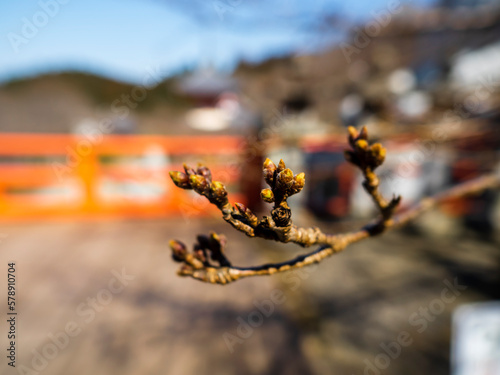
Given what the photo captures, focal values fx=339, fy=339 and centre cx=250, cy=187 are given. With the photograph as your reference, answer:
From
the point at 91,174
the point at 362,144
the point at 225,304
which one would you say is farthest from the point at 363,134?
the point at 91,174

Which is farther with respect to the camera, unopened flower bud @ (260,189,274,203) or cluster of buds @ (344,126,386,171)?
cluster of buds @ (344,126,386,171)

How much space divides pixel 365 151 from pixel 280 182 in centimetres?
34

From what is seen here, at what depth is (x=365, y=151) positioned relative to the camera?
2.47 feet

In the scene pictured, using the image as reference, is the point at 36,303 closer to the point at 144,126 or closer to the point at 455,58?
the point at 455,58

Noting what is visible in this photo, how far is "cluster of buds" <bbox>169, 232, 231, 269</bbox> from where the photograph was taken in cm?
73

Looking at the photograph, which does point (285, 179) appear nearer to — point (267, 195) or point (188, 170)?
point (267, 195)

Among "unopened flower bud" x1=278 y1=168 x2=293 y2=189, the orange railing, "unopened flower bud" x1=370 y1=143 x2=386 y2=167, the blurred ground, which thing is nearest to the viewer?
"unopened flower bud" x1=278 y1=168 x2=293 y2=189

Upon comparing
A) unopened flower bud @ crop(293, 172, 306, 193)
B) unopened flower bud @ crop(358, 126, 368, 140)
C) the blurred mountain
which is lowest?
unopened flower bud @ crop(293, 172, 306, 193)

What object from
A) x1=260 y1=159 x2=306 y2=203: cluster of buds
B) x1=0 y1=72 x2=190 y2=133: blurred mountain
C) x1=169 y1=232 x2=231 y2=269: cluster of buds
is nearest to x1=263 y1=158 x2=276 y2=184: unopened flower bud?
x1=260 y1=159 x2=306 y2=203: cluster of buds

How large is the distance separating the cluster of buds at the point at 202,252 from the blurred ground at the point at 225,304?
2.32 metres

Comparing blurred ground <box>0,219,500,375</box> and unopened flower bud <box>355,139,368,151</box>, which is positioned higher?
unopened flower bud <box>355,139,368,151</box>

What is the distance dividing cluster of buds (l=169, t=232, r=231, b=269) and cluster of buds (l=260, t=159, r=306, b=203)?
0.25 metres

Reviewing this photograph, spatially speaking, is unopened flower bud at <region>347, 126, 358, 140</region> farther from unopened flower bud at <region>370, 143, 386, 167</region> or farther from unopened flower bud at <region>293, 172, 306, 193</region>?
unopened flower bud at <region>293, 172, 306, 193</region>

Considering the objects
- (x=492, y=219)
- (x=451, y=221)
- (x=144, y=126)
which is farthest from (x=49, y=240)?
(x=144, y=126)
